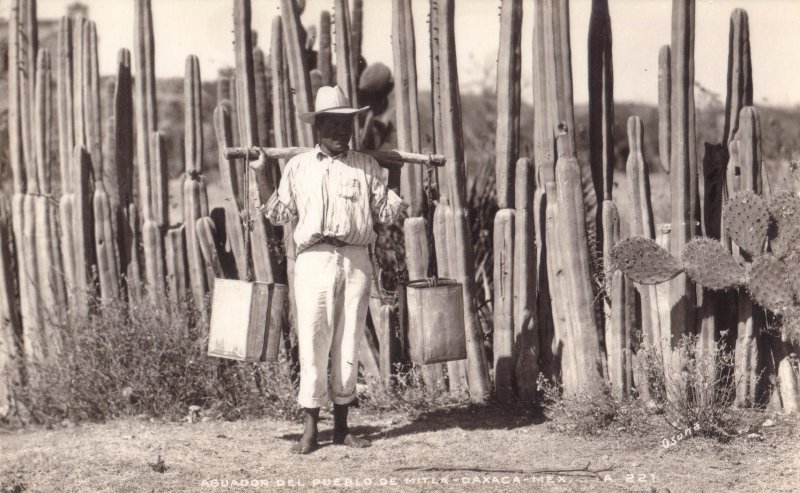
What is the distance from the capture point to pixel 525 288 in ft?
21.3

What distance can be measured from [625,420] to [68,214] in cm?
457

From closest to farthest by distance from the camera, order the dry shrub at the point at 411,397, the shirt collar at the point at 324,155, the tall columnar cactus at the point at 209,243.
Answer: the shirt collar at the point at 324,155 → the dry shrub at the point at 411,397 → the tall columnar cactus at the point at 209,243

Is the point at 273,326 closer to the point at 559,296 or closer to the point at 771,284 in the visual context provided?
the point at 559,296

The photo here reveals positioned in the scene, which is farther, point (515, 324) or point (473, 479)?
point (515, 324)

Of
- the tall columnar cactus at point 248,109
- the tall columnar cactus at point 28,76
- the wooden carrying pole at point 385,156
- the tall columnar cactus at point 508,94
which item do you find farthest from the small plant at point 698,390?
the tall columnar cactus at point 28,76

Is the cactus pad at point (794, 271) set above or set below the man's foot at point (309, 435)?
above

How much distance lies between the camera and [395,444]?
5.85 m

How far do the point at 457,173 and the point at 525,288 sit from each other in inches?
36.6

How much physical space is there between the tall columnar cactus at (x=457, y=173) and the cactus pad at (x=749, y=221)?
5.79ft

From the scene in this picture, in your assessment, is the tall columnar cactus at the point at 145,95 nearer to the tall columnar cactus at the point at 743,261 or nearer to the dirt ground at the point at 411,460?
the dirt ground at the point at 411,460

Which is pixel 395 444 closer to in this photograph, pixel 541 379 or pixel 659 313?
pixel 541 379

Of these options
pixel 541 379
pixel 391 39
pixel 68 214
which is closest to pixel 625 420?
pixel 541 379

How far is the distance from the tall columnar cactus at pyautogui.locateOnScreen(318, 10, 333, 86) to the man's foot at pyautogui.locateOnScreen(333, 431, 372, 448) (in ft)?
9.43

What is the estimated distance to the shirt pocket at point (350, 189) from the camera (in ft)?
17.9
